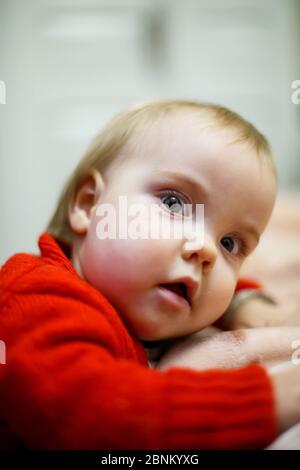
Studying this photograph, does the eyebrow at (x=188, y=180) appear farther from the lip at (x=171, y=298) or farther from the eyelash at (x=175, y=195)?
the lip at (x=171, y=298)

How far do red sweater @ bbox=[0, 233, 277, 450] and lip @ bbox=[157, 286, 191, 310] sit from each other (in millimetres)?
106

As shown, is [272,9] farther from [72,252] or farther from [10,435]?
[10,435]

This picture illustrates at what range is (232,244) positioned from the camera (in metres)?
0.79

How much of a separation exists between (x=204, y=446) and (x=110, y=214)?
1.17ft

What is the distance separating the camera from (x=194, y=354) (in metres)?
0.71

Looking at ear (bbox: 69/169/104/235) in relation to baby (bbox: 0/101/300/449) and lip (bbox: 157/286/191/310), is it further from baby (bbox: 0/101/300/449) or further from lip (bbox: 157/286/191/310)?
lip (bbox: 157/286/191/310)

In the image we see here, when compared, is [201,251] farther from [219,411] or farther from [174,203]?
[219,411]

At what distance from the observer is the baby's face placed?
673mm

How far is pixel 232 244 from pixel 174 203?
0.14m

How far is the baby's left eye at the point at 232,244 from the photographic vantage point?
2.57 ft

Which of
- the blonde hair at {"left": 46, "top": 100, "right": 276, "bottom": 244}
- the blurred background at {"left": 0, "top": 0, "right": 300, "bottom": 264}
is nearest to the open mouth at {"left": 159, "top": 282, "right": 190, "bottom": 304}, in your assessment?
the blonde hair at {"left": 46, "top": 100, "right": 276, "bottom": 244}

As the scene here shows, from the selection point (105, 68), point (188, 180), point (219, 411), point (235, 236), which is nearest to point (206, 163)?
point (188, 180)

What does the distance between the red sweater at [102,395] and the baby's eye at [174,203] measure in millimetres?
208
